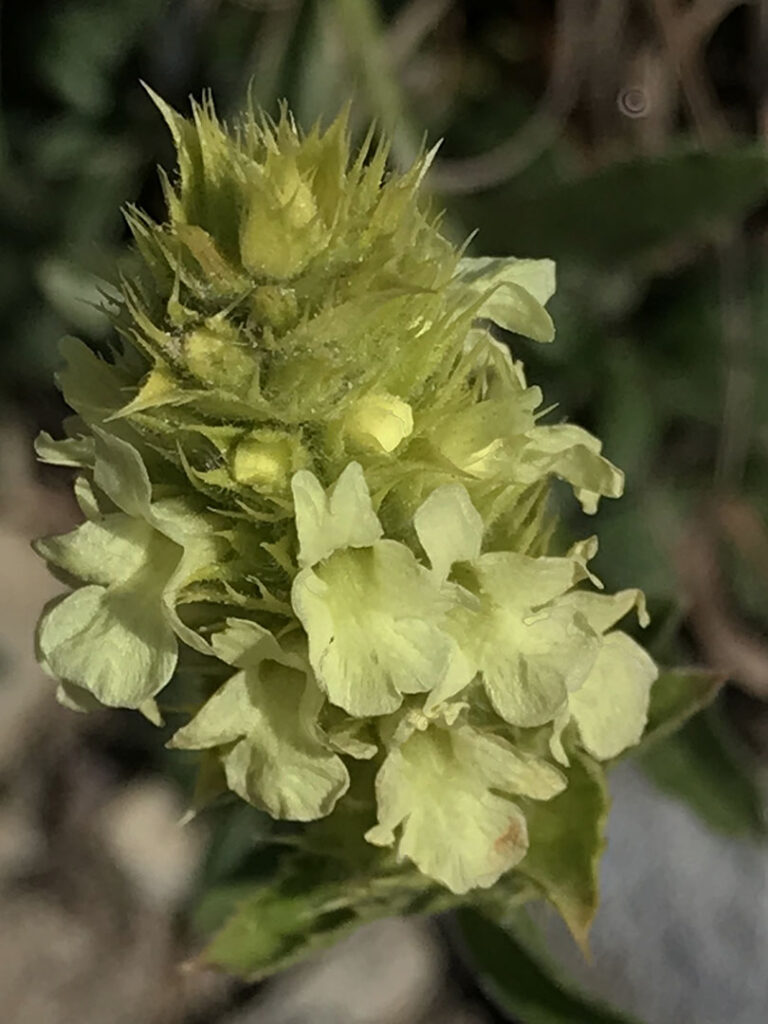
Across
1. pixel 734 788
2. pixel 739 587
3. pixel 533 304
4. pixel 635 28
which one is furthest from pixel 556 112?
pixel 533 304

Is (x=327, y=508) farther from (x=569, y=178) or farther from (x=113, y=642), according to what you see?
(x=569, y=178)

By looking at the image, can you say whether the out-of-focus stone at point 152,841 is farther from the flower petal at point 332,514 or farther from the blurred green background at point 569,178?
the flower petal at point 332,514

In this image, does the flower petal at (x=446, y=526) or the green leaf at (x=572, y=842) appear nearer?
the flower petal at (x=446, y=526)

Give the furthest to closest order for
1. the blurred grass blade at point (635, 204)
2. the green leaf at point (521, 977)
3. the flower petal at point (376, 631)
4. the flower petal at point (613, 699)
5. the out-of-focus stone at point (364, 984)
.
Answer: the out-of-focus stone at point (364, 984)
the blurred grass blade at point (635, 204)
the green leaf at point (521, 977)
the flower petal at point (613, 699)
the flower petal at point (376, 631)

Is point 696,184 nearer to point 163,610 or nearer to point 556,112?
point 556,112

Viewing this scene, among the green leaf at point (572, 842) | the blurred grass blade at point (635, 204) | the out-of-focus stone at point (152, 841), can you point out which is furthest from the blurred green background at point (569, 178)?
the green leaf at point (572, 842)

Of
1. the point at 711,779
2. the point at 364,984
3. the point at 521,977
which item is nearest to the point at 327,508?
the point at 521,977
